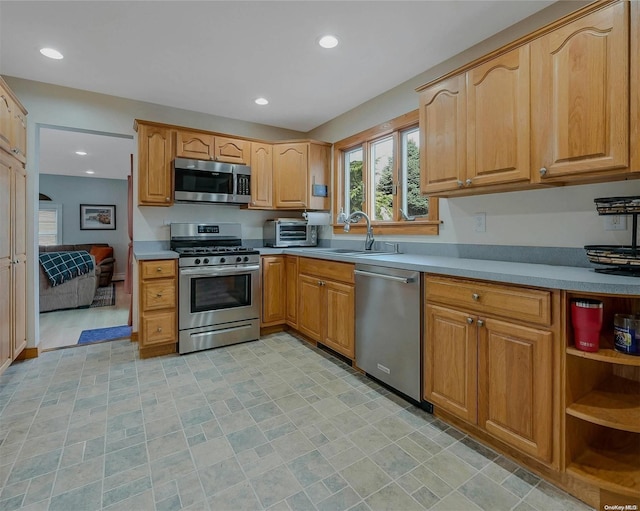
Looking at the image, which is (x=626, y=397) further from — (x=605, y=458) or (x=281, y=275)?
(x=281, y=275)

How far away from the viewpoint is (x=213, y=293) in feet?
10.6

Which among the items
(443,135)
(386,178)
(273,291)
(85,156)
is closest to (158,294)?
(273,291)

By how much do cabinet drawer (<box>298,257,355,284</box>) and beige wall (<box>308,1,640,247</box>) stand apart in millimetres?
705

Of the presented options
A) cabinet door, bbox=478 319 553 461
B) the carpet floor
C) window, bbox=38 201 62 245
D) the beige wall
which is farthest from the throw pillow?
cabinet door, bbox=478 319 553 461

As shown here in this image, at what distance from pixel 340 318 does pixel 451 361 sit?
1088 millimetres

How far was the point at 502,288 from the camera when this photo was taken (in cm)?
158

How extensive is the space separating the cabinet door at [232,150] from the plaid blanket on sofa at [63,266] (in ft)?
10.2

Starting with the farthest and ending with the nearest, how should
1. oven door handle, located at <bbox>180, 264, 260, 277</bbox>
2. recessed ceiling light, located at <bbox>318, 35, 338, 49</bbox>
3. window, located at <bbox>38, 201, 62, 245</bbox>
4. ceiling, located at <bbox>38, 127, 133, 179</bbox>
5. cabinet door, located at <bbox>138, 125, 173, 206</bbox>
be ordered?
window, located at <bbox>38, 201, 62, 245</bbox>, ceiling, located at <bbox>38, 127, 133, 179</bbox>, cabinet door, located at <bbox>138, 125, 173, 206</bbox>, oven door handle, located at <bbox>180, 264, 260, 277</bbox>, recessed ceiling light, located at <bbox>318, 35, 338, 49</bbox>

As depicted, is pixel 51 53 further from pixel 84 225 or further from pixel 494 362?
pixel 84 225

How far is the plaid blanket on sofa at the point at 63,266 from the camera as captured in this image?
468cm

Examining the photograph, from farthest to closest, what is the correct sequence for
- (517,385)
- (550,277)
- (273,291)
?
1. (273,291)
2. (517,385)
3. (550,277)

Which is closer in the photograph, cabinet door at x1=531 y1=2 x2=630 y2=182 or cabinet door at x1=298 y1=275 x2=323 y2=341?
cabinet door at x1=531 y1=2 x2=630 y2=182

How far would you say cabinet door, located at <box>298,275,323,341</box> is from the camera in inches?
121

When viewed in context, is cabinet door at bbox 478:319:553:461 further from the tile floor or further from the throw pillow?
the throw pillow
